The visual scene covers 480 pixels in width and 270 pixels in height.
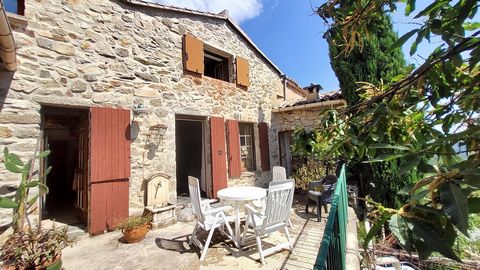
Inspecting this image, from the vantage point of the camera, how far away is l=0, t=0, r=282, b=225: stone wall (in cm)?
352

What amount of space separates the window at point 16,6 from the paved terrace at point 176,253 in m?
3.56

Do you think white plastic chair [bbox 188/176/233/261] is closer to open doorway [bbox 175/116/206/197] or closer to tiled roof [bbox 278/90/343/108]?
open doorway [bbox 175/116/206/197]

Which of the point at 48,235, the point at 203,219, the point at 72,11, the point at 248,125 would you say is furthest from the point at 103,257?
the point at 248,125

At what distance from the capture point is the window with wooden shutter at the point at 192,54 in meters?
5.54

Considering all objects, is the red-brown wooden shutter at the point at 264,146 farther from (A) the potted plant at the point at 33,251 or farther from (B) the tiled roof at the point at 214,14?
(A) the potted plant at the point at 33,251

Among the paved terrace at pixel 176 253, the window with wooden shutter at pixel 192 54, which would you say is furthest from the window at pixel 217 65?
the paved terrace at pixel 176 253

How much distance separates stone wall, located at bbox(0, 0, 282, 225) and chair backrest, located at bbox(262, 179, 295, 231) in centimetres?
259

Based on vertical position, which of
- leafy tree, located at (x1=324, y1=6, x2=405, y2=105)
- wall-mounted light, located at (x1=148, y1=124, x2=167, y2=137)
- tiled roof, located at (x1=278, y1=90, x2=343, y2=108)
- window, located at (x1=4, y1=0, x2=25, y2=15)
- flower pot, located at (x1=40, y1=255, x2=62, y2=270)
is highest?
window, located at (x1=4, y1=0, x2=25, y2=15)

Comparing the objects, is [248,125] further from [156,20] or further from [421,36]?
[421,36]

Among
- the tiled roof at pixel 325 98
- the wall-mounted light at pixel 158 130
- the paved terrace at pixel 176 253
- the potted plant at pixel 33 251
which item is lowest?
the paved terrace at pixel 176 253

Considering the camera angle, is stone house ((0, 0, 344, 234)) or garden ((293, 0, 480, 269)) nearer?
garden ((293, 0, 480, 269))

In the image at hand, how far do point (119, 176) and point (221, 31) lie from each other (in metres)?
4.60

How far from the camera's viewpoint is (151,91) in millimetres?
4906

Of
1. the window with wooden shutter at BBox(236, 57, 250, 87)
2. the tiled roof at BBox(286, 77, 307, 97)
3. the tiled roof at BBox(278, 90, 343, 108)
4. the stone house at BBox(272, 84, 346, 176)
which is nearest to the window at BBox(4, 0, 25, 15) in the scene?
the window with wooden shutter at BBox(236, 57, 250, 87)
